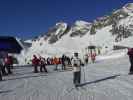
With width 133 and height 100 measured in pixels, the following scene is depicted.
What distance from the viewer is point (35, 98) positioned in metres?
13.2

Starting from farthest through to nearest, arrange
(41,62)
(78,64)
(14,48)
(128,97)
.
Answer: (14,48) → (41,62) → (78,64) → (128,97)

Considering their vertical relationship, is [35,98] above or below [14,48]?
below

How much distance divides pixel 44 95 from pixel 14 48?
77.6ft

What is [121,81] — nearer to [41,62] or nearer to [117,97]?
[117,97]

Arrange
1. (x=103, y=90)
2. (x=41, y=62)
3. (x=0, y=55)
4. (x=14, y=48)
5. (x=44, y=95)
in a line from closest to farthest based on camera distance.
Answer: (x=44, y=95), (x=103, y=90), (x=41, y=62), (x=0, y=55), (x=14, y=48)

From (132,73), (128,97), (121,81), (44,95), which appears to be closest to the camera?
(128,97)

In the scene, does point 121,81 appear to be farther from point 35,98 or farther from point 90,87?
point 35,98

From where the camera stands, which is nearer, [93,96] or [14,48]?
[93,96]

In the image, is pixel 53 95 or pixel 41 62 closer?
pixel 53 95

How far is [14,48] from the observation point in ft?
122

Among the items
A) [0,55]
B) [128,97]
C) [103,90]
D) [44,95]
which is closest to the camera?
[128,97]

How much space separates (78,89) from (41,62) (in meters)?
12.9

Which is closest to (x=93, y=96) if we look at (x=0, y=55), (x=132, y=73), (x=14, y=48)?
(x=132, y=73)

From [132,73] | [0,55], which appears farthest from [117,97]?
[0,55]
